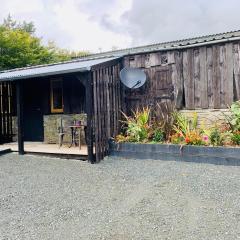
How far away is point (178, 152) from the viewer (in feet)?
27.7

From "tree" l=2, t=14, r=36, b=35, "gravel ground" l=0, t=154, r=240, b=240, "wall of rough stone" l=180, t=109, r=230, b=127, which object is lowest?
"gravel ground" l=0, t=154, r=240, b=240

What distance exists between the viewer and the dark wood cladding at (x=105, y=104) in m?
9.19

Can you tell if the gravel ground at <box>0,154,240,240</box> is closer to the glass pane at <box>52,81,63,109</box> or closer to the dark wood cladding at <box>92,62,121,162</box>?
the dark wood cladding at <box>92,62,121,162</box>

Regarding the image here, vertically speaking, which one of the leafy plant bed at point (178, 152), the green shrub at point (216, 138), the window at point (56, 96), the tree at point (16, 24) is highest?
the tree at point (16, 24)

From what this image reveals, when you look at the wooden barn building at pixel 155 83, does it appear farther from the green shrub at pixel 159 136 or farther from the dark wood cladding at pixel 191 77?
the green shrub at pixel 159 136

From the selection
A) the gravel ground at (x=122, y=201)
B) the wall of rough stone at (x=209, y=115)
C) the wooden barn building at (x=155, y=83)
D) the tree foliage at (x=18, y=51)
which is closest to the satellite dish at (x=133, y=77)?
the wooden barn building at (x=155, y=83)

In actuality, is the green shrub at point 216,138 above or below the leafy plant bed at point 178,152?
above

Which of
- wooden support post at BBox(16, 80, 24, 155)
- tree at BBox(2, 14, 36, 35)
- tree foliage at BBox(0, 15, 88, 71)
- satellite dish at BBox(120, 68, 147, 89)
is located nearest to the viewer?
satellite dish at BBox(120, 68, 147, 89)

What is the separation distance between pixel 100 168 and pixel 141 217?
3.54m

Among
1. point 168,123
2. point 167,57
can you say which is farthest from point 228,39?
point 168,123

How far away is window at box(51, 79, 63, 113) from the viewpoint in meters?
12.3

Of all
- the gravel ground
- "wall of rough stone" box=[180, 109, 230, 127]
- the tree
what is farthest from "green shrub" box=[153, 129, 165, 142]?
the tree

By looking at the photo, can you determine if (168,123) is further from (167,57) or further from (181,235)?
(181,235)

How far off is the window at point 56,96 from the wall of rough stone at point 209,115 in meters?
4.94
